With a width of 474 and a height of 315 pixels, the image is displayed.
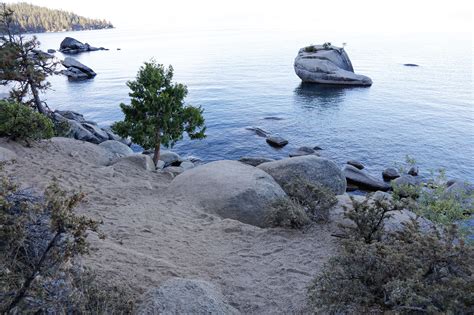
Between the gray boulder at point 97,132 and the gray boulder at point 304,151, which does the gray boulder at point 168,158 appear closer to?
the gray boulder at point 97,132

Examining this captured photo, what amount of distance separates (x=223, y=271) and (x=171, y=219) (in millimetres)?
3940

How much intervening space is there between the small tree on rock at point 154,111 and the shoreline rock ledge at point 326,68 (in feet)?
140

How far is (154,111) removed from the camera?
2258cm

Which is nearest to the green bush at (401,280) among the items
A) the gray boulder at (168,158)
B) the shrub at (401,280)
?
the shrub at (401,280)

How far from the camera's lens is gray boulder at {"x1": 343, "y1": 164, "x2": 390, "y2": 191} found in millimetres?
26125

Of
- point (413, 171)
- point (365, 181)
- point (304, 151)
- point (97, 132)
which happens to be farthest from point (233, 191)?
point (97, 132)

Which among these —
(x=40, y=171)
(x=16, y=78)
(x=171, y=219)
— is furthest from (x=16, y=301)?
(x=16, y=78)

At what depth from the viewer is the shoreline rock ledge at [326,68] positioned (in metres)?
59.8

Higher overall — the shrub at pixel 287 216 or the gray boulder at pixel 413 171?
the shrub at pixel 287 216

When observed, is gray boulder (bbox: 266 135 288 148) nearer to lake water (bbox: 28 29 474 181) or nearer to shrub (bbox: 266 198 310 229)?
lake water (bbox: 28 29 474 181)

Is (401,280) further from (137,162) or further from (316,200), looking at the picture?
(137,162)

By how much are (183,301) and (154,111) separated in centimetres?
1696

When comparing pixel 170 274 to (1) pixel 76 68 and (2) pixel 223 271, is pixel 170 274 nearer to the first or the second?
(2) pixel 223 271

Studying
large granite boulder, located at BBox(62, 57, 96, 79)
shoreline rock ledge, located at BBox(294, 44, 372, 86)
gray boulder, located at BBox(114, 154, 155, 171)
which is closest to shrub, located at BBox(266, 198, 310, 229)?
gray boulder, located at BBox(114, 154, 155, 171)
